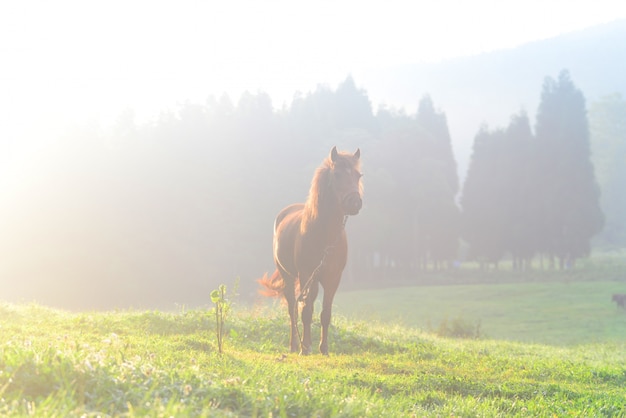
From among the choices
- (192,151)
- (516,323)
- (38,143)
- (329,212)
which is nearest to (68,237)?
(38,143)

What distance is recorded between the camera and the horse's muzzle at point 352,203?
896 cm

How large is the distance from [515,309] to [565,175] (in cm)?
2326

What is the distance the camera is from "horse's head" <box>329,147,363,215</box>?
9.06m

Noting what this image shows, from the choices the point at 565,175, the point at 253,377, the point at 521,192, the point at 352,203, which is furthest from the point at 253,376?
the point at 565,175

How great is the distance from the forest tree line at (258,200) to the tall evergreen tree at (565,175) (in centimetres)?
11

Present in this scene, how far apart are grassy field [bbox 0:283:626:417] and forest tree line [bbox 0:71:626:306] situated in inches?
1580

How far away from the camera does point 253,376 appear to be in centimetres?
593

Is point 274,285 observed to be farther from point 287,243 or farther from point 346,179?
point 346,179

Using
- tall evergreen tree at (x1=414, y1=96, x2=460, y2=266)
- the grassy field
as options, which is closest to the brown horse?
the grassy field

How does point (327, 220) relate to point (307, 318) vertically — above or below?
above

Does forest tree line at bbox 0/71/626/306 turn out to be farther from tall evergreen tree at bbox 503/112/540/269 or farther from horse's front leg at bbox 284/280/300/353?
horse's front leg at bbox 284/280/300/353

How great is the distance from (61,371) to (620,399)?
21.8ft

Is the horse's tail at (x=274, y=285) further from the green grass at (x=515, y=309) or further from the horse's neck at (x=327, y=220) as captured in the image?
the green grass at (x=515, y=309)

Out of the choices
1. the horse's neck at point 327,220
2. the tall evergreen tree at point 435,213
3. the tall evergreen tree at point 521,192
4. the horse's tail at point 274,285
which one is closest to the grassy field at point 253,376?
the horse's tail at point 274,285
